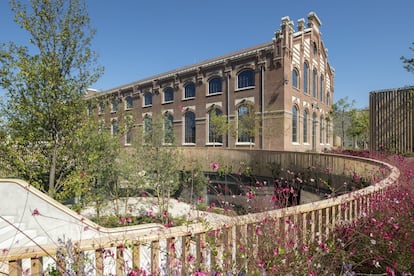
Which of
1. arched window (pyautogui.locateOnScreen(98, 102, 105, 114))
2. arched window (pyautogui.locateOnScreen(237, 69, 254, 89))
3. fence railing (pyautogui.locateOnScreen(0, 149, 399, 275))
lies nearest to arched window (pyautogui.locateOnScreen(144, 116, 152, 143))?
arched window (pyautogui.locateOnScreen(98, 102, 105, 114))

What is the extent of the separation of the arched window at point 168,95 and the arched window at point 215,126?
701cm

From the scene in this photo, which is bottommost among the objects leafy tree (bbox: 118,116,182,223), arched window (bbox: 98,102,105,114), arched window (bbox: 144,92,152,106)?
leafy tree (bbox: 118,116,182,223)

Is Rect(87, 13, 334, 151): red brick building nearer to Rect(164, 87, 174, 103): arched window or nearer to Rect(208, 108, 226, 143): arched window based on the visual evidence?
Rect(164, 87, 174, 103): arched window

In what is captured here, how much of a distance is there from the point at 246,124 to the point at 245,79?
17.1 ft

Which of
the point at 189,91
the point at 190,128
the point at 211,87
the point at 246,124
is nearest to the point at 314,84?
the point at 246,124

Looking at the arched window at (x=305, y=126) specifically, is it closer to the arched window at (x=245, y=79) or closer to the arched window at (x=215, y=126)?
the arched window at (x=245, y=79)

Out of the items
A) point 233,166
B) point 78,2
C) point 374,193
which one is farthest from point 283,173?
point 78,2

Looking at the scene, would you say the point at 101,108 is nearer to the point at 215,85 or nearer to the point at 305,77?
the point at 215,85

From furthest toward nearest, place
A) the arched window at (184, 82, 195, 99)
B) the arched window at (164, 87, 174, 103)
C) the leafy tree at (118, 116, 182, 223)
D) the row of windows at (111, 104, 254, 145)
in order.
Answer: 1. the arched window at (164, 87, 174, 103)
2. the arched window at (184, 82, 195, 99)
3. the row of windows at (111, 104, 254, 145)
4. the leafy tree at (118, 116, 182, 223)

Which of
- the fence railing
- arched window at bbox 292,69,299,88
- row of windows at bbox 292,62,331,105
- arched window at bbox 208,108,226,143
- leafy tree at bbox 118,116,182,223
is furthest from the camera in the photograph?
row of windows at bbox 292,62,331,105

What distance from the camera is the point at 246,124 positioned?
22.1 m

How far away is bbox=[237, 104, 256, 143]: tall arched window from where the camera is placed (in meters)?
21.8

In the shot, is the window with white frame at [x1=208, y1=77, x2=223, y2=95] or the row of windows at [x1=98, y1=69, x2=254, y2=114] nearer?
the row of windows at [x1=98, y1=69, x2=254, y2=114]

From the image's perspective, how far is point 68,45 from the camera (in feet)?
24.9
